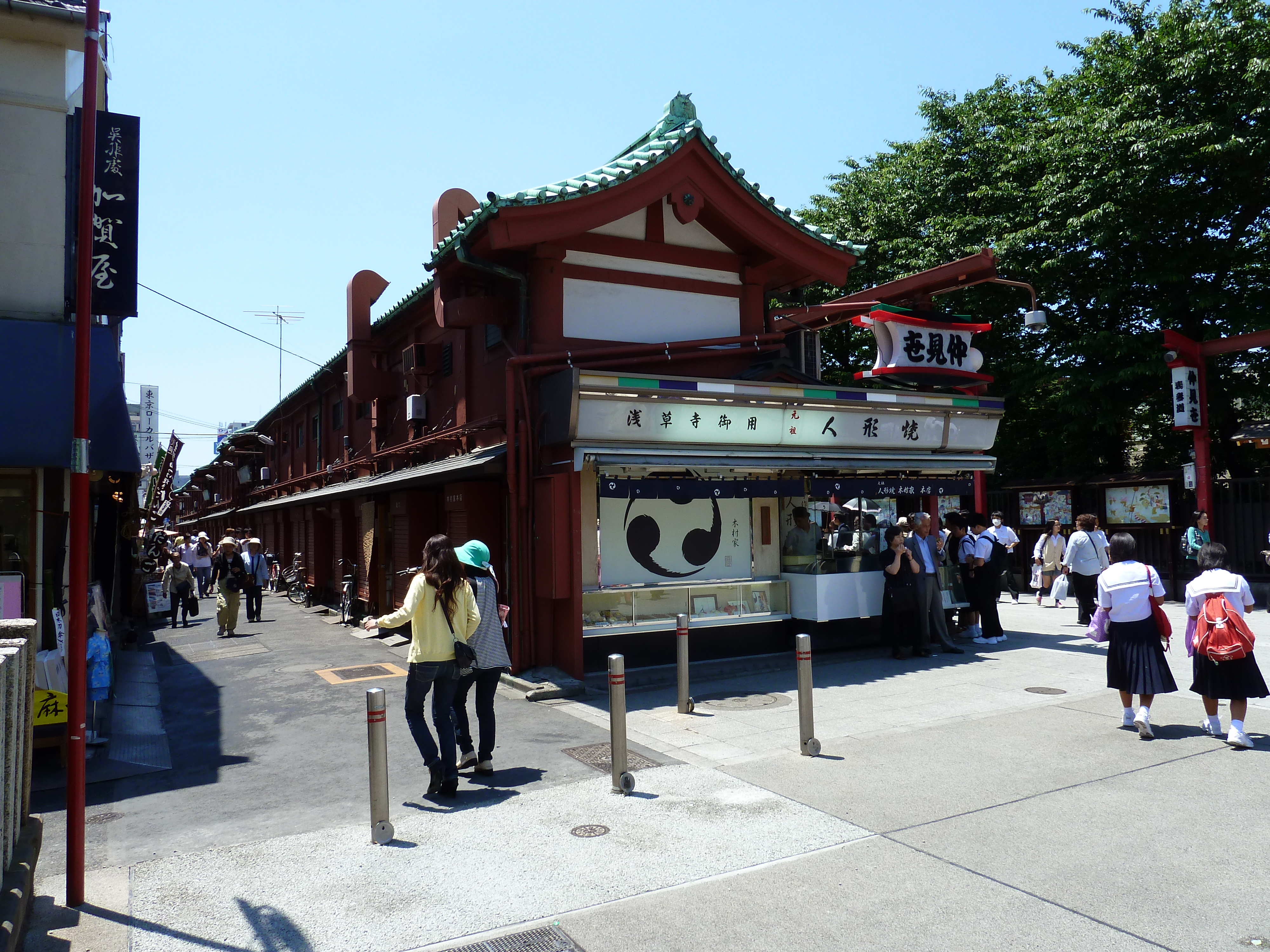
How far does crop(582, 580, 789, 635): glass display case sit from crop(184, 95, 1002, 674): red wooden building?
3 centimetres

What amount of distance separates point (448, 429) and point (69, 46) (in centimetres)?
697

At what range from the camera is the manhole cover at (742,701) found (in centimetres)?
988

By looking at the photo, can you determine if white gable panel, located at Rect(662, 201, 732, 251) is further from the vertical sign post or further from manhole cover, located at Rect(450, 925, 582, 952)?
manhole cover, located at Rect(450, 925, 582, 952)

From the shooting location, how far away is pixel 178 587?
21203mm

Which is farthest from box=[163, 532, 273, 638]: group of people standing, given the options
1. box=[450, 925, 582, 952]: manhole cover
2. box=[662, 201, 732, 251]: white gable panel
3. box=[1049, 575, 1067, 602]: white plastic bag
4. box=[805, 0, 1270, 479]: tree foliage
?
box=[805, 0, 1270, 479]: tree foliage

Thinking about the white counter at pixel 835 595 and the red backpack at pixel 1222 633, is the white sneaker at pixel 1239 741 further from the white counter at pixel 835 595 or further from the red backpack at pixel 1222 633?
the white counter at pixel 835 595

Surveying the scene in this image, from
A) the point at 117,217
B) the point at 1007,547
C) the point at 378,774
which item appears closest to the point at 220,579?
the point at 117,217

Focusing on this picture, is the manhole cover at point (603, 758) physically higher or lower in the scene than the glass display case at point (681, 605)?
lower

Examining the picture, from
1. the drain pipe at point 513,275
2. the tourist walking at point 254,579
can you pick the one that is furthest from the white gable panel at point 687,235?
the tourist walking at point 254,579

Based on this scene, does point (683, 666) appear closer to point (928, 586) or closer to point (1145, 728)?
point (1145, 728)

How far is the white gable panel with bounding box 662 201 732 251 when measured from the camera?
13227 millimetres

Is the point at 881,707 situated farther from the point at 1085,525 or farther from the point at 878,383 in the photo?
the point at 878,383

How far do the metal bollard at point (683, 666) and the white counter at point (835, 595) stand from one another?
12.8 feet

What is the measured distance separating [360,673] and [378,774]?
737cm
